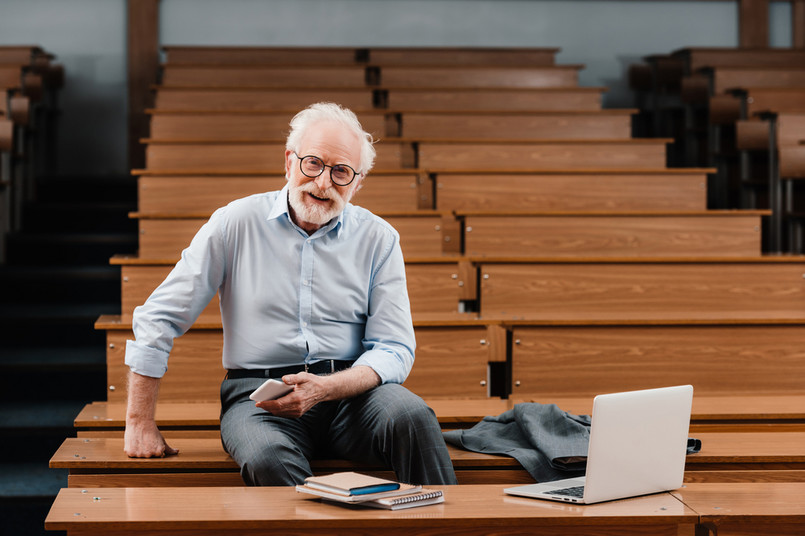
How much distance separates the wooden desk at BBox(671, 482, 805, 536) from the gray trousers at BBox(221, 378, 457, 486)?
→ 25 cm

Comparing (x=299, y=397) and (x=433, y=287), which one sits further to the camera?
(x=433, y=287)

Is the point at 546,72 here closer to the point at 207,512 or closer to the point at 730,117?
the point at 730,117

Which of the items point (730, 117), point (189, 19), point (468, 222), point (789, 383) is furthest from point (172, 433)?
point (189, 19)

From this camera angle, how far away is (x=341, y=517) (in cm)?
74

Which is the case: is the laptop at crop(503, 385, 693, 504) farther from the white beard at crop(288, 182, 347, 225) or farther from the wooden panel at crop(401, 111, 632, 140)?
the wooden panel at crop(401, 111, 632, 140)

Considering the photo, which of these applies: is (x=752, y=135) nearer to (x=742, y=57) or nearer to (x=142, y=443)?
(x=742, y=57)

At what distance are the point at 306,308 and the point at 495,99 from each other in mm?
1700

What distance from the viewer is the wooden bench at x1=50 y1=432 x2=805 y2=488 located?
94 cm

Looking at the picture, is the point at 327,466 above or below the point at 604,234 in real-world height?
below

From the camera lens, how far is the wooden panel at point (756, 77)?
8.70 feet

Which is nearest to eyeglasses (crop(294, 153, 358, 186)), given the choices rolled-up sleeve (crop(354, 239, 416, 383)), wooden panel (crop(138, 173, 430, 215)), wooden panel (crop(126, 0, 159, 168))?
rolled-up sleeve (crop(354, 239, 416, 383))

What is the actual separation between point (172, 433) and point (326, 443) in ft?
0.67

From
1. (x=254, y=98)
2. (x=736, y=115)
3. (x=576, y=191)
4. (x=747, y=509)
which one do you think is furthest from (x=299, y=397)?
(x=736, y=115)

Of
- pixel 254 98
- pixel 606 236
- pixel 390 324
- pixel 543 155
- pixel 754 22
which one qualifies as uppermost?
pixel 754 22
